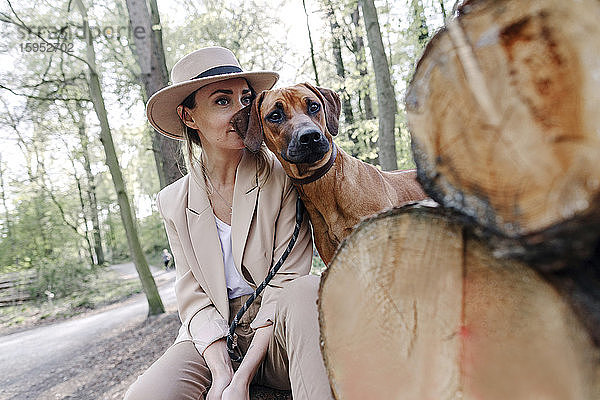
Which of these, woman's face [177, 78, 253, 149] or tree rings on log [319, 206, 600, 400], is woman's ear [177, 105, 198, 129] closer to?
woman's face [177, 78, 253, 149]

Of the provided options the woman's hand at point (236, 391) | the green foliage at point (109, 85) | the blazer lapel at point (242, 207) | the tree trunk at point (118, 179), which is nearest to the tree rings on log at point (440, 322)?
the woman's hand at point (236, 391)

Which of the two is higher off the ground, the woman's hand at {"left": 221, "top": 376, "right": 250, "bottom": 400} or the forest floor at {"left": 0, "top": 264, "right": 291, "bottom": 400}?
the woman's hand at {"left": 221, "top": 376, "right": 250, "bottom": 400}

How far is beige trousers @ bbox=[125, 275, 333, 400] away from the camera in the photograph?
4.93ft

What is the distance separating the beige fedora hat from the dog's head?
0.18 metres

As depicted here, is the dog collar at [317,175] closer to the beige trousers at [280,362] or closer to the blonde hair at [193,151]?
the blonde hair at [193,151]

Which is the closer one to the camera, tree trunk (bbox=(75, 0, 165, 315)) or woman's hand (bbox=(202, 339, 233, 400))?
woman's hand (bbox=(202, 339, 233, 400))

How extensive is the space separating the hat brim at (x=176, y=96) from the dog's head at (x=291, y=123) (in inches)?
4.8

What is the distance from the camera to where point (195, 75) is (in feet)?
7.99

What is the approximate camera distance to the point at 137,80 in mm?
12414

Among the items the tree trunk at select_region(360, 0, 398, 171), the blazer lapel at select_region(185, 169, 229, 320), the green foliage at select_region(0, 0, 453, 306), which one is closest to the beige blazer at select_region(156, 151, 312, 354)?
the blazer lapel at select_region(185, 169, 229, 320)

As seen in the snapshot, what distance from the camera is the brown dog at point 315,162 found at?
2367mm

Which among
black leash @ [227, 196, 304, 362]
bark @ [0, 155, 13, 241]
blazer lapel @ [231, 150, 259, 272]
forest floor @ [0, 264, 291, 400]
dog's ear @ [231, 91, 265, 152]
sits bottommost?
forest floor @ [0, 264, 291, 400]

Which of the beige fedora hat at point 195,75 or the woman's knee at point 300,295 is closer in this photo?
the woman's knee at point 300,295

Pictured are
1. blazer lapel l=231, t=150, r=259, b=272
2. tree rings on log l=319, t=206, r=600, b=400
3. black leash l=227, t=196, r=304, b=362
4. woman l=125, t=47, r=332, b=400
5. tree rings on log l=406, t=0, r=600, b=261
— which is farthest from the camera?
blazer lapel l=231, t=150, r=259, b=272
